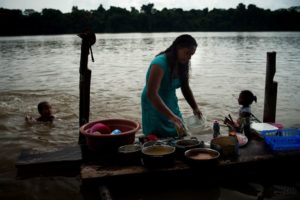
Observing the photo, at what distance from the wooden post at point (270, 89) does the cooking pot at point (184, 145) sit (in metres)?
3.73

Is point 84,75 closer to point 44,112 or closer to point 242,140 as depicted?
point 242,140

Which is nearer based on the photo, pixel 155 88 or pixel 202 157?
pixel 202 157

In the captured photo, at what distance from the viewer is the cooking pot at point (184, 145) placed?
4.03m

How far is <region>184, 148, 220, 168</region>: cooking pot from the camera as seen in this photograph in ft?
12.2

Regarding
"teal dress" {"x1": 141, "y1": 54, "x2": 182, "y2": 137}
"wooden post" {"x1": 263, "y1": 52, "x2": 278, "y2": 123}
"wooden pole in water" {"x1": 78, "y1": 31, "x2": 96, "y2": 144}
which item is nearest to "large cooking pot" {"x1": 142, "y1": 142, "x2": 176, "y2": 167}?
"teal dress" {"x1": 141, "y1": 54, "x2": 182, "y2": 137}

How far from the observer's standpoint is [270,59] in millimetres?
6953

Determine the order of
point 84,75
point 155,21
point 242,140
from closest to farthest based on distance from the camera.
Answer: point 242,140 < point 84,75 < point 155,21

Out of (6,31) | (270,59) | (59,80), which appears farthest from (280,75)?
(6,31)

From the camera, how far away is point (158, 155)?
373 centimetres

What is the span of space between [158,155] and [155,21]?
11745cm

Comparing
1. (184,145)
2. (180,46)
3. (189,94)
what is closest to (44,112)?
(189,94)

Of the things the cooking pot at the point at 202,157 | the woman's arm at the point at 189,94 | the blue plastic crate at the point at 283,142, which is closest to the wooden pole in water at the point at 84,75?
the woman's arm at the point at 189,94

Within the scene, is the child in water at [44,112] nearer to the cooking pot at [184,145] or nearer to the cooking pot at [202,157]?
the cooking pot at [184,145]

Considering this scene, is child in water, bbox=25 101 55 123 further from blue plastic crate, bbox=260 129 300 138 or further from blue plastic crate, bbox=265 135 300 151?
blue plastic crate, bbox=265 135 300 151
